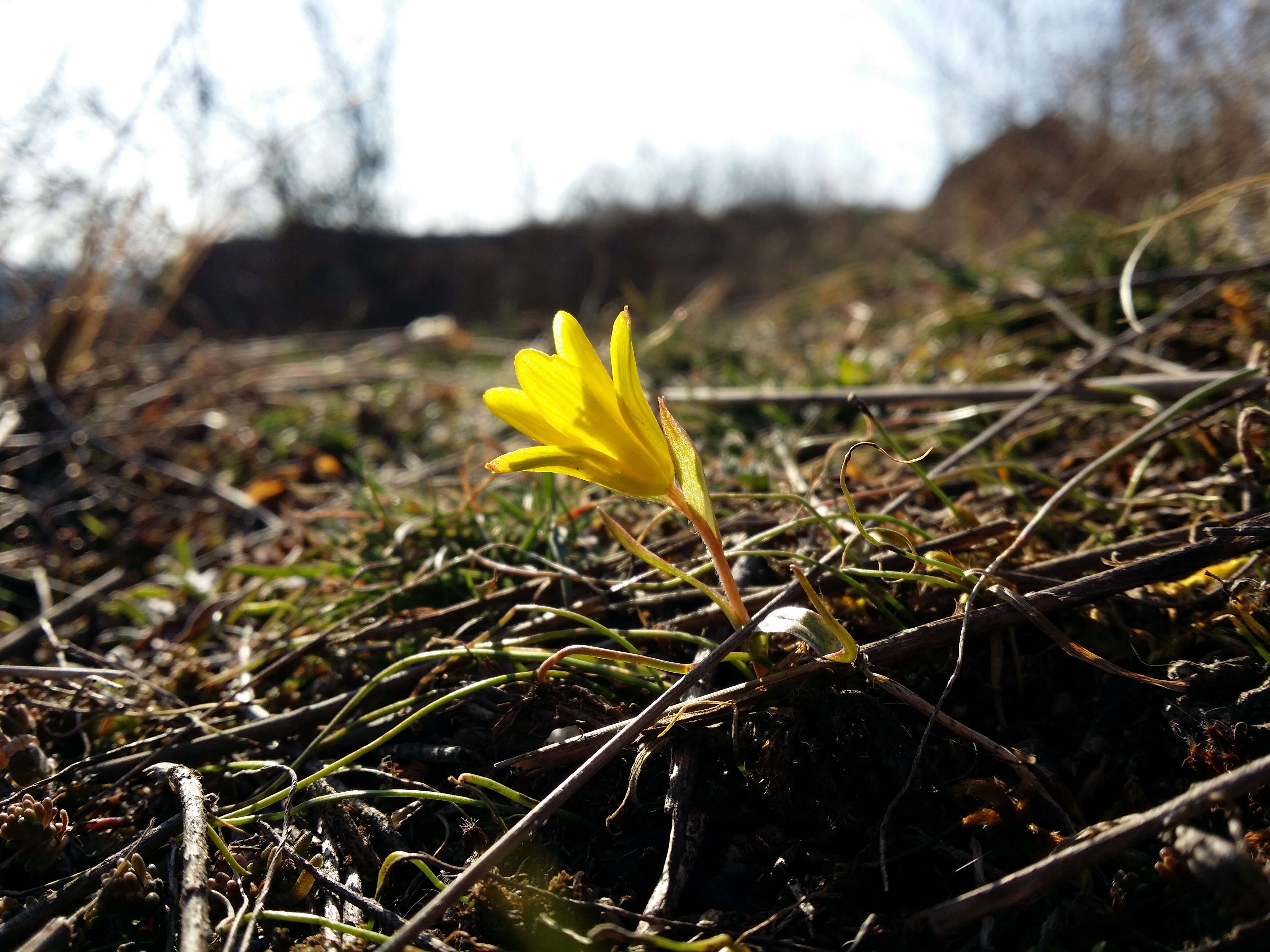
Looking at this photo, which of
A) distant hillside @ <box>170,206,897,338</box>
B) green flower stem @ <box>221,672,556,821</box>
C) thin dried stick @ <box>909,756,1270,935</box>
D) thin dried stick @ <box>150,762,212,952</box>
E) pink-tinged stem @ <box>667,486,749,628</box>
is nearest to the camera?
thin dried stick @ <box>909,756,1270,935</box>

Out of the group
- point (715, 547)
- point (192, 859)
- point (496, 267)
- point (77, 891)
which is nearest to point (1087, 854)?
point (715, 547)

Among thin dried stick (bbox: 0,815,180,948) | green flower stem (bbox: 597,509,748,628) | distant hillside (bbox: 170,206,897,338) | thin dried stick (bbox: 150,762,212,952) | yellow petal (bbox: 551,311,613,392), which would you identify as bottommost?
thin dried stick (bbox: 0,815,180,948)

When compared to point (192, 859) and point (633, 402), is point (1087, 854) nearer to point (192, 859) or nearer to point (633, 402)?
point (633, 402)

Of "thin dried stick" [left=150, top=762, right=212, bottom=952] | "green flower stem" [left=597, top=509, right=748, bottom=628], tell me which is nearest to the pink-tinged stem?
"green flower stem" [left=597, top=509, right=748, bottom=628]

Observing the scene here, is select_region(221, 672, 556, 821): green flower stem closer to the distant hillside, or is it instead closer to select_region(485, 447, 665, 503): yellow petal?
select_region(485, 447, 665, 503): yellow petal

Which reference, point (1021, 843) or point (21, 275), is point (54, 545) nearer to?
point (21, 275)

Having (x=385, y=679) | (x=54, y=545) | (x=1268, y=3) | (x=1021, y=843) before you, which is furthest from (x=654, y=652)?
(x=1268, y=3)

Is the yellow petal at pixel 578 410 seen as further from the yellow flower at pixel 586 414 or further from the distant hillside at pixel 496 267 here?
the distant hillside at pixel 496 267
